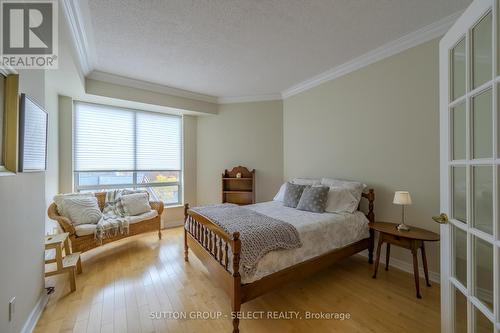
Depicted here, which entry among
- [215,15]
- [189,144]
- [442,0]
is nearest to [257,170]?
[189,144]

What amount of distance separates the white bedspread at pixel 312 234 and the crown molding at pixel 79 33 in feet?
8.93

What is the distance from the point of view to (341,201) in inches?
99.8

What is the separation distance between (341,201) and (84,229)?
3293 millimetres

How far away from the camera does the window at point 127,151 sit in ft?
11.3

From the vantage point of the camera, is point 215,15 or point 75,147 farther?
point 75,147

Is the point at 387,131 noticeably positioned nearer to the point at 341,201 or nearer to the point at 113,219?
the point at 341,201

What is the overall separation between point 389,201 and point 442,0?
2089 mm

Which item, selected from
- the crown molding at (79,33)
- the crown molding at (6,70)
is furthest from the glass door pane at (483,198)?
the crown molding at (79,33)

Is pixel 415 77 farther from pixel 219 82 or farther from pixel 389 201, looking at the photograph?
pixel 219 82

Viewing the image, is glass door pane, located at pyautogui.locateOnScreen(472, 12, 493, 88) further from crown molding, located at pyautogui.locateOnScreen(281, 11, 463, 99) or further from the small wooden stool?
the small wooden stool

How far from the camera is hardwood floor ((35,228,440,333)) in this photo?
1.58 m

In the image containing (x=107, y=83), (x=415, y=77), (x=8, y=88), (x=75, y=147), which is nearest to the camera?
(x=8, y=88)

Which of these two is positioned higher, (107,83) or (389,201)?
(107,83)

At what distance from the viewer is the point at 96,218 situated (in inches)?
109
